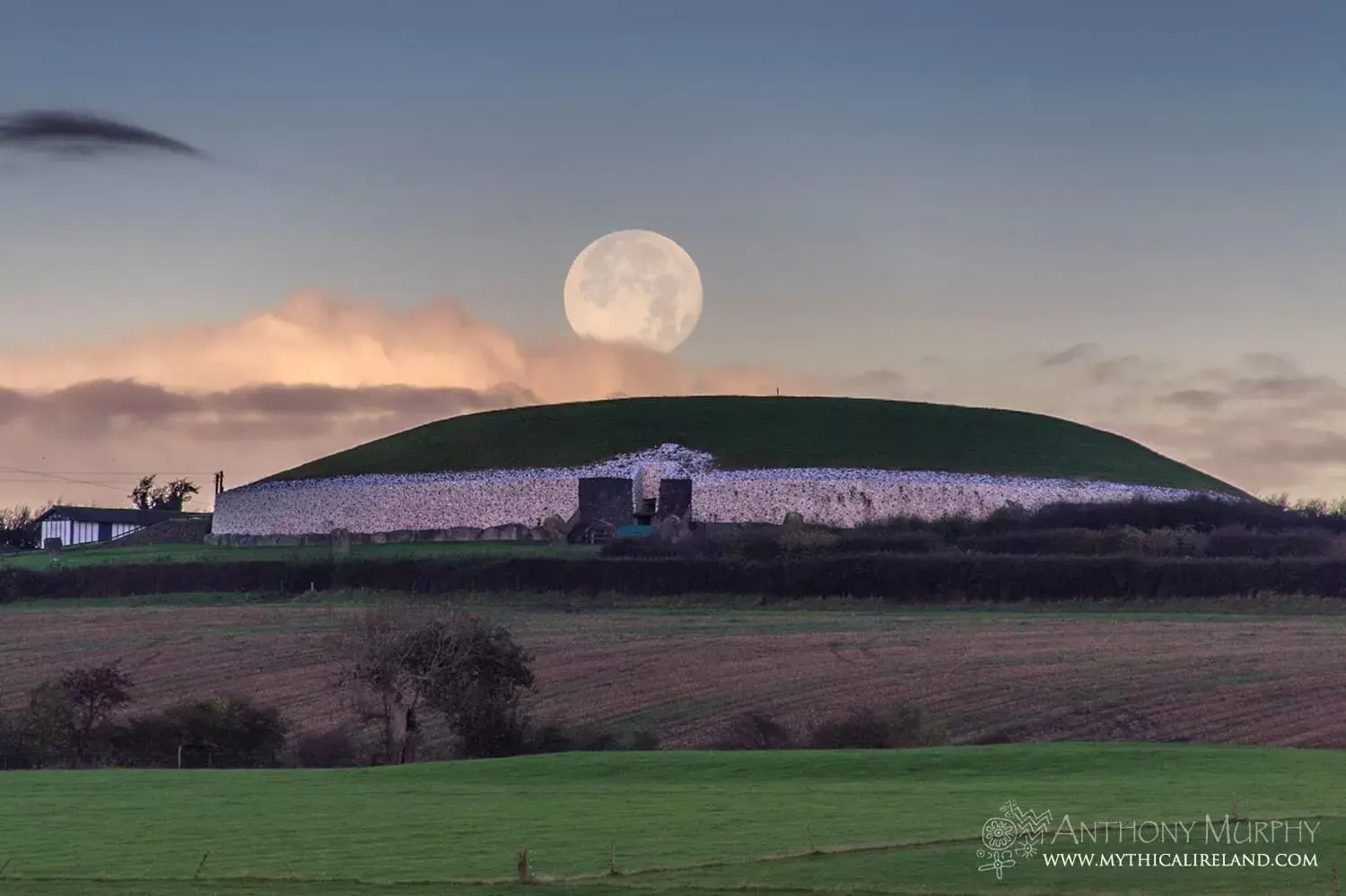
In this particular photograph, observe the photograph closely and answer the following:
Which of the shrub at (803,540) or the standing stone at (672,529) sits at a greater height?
the standing stone at (672,529)

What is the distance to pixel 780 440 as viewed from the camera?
108750 mm

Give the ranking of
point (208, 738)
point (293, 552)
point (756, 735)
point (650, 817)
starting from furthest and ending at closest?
point (293, 552), point (208, 738), point (756, 735), point (650, 817)

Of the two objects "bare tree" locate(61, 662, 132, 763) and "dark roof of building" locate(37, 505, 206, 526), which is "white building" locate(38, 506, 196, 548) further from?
"bare tree" locate(61, 662, 132, 763)

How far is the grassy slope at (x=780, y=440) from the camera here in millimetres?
106188

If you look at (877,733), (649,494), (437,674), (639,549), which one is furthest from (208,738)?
(649,494)

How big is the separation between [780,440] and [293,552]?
109ft

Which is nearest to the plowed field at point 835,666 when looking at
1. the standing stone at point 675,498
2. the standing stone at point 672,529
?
the standing stone at point 672,529

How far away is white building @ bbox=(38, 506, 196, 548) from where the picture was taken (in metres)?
129

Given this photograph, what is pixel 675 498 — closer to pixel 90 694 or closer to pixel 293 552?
pixel 293 552

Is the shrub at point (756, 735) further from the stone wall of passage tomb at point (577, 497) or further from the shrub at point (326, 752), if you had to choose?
the stone wall of passage tomb at point (577, 497)

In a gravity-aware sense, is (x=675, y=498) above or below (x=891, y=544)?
above

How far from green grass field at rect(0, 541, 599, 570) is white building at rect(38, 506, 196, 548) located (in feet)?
94.8

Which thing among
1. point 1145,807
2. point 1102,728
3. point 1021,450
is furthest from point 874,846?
point 1021,450

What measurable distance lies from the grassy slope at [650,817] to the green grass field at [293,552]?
45.3m
